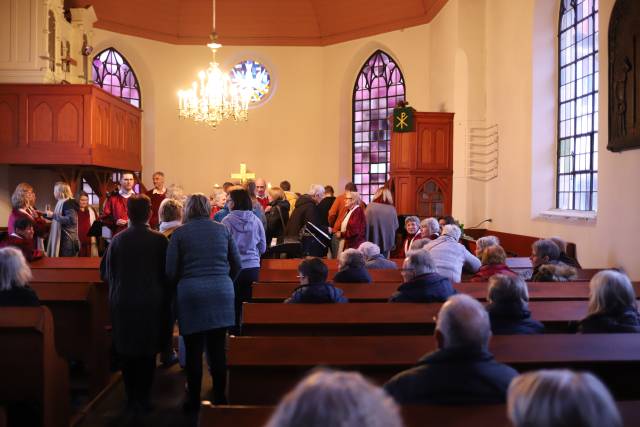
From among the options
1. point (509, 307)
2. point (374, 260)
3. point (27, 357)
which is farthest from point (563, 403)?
point (374, 260)

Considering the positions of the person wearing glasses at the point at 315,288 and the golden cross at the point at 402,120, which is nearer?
the person wearing glasses at the point at 315,288

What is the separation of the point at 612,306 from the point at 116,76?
15.3 metres

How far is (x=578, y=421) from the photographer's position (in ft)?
4.54

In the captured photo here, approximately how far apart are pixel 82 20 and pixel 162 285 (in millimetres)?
11224

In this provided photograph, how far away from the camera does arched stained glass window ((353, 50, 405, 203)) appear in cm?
1683

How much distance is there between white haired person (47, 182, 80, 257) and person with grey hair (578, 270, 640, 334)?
667cm

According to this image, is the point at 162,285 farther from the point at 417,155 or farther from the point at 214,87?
the point at 417,155

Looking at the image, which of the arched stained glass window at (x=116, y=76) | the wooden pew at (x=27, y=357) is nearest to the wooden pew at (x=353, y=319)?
the wooden pew at (x=27, y=357)

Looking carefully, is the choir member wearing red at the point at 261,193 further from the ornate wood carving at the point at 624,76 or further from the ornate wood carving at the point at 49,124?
the ornate wood carving at the point at 624,76

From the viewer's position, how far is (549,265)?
19.5 feet

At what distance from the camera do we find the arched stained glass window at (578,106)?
9.31m

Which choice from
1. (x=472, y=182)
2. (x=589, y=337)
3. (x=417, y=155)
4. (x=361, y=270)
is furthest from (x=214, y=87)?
(x=589, y=337)

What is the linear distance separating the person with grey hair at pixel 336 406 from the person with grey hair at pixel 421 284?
3.49 metres

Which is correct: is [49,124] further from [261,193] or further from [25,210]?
[25,210]
